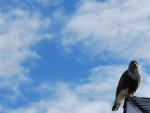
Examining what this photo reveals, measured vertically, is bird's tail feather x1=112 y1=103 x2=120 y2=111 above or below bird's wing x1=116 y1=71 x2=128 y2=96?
below

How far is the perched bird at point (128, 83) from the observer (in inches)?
446

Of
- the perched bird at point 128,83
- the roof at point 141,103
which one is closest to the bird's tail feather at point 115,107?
the perched bird at point 128,83

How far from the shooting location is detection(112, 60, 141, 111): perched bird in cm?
1134

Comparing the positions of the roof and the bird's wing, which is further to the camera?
the bird's wing

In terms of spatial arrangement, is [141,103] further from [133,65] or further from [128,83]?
[133,65]

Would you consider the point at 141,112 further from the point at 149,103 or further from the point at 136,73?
the point at 136,73

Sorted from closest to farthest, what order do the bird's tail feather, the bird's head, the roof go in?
1. the roof
2. the bird's tail feather
3. the bird's head

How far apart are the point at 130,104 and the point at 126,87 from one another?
12.7 ft

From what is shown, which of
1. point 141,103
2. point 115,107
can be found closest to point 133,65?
point 115,107

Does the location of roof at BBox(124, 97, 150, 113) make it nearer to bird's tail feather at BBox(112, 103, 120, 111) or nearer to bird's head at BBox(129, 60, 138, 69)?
bird's tail feather at BBox(112, 103, 120, 111)

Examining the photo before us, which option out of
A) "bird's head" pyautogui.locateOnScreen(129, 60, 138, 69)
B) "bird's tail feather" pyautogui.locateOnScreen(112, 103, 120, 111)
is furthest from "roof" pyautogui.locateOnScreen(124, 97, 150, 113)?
"bird's head" pyautogui.locateOnScreen(129, 60, 138, 69)

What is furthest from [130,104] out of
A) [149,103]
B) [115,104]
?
[115,104]

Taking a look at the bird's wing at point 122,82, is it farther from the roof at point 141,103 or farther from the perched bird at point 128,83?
the roof at point 141,103

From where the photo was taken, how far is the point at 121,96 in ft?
38.0
